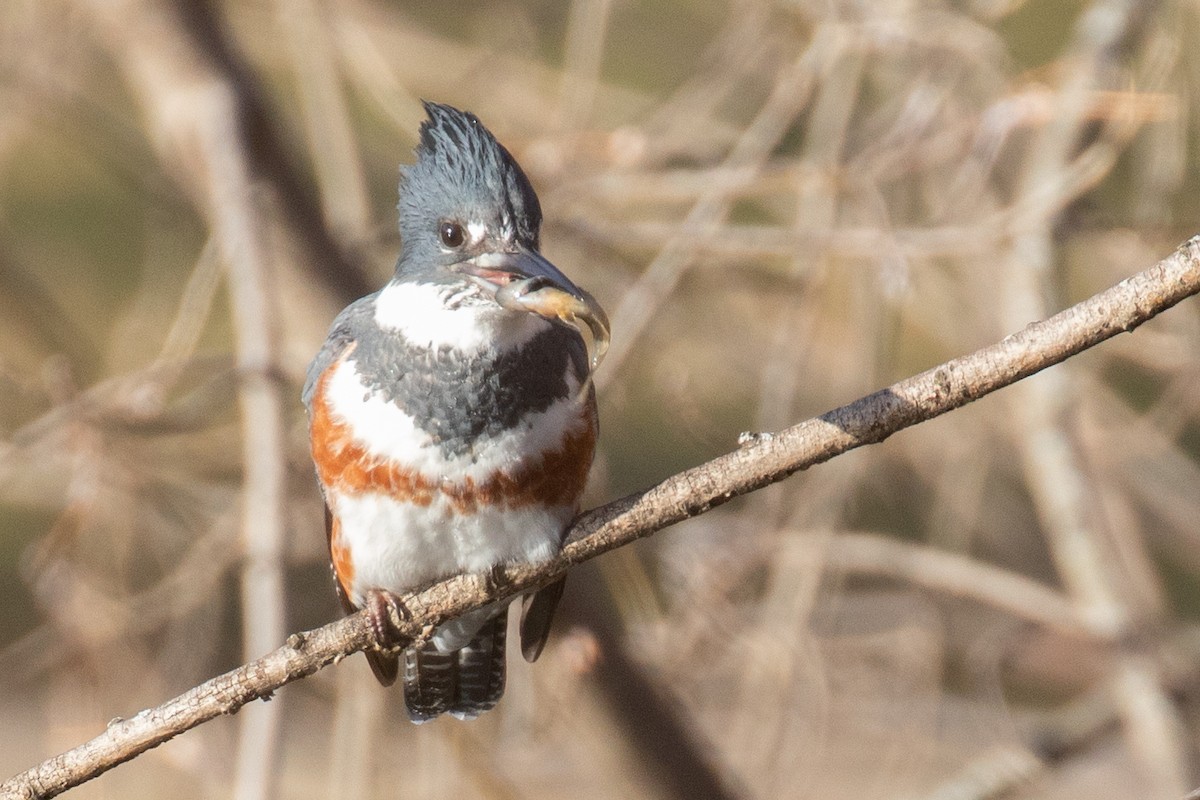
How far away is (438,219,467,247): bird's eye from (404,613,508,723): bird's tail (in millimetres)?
878

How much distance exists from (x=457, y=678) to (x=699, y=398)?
2241 millimetres

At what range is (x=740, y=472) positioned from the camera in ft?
5.88

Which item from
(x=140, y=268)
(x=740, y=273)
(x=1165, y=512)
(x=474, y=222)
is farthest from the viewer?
Answer: (x=140, y=268)

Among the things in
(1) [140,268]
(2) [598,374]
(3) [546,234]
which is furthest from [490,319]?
(1) [140,268]

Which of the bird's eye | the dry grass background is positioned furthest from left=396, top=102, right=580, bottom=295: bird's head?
the dry grass background

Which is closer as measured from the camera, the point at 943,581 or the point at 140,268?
the point at 943,581

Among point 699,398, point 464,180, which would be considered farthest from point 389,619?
point 699,398

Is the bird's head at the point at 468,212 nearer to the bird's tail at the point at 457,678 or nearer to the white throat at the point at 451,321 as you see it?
the white throat at the point at 451,321

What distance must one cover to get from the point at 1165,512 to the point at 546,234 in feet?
7.14

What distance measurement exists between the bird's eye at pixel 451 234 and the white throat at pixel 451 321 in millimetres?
77

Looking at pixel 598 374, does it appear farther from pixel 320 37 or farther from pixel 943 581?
pixel 320 37

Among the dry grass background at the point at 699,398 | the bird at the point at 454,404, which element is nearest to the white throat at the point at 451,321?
the bird at the point at 454,404

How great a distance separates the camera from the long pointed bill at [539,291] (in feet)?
6.15

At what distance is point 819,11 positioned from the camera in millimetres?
3664
